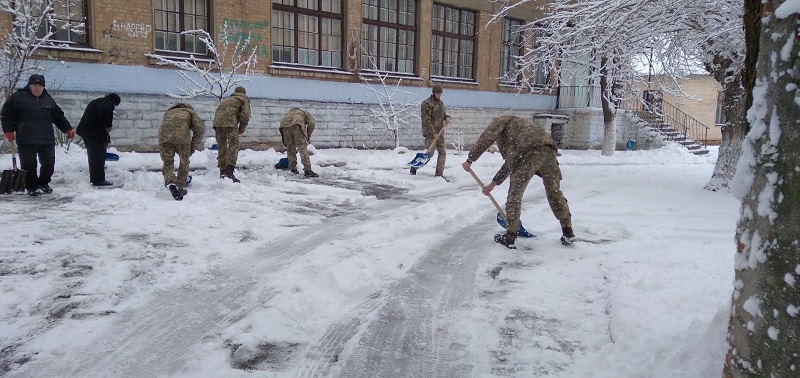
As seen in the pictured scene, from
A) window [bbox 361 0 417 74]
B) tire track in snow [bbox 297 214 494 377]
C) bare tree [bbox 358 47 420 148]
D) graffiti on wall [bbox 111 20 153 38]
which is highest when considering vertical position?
window [bbox 361 0 417 74]

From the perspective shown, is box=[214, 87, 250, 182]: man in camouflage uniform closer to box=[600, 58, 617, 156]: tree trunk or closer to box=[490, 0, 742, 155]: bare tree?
box=[490, 0, 742, 155]: bare tree

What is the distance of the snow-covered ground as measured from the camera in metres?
3.11

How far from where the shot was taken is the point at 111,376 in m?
2.88

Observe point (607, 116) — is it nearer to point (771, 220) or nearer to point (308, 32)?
point (308, 32)

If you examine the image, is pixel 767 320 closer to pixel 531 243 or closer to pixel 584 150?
pixel 531 243

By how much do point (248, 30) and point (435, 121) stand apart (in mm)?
6482

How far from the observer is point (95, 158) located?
838 centimetres

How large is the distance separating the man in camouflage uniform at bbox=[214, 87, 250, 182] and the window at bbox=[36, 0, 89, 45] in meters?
5.46

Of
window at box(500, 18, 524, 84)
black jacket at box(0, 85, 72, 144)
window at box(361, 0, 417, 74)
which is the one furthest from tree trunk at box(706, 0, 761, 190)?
window at box(500, 18, 524, 84)

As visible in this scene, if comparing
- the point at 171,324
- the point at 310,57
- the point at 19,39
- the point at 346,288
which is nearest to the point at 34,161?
the point at 19,39

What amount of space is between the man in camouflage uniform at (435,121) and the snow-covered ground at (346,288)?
3.08 metres

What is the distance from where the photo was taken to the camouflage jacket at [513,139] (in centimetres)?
561

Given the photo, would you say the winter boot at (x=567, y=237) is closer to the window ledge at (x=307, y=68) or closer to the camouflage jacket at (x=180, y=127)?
the camouflage jacket at (x=180, y=127)

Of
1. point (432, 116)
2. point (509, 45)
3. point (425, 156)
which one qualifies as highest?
point (509, 45)
